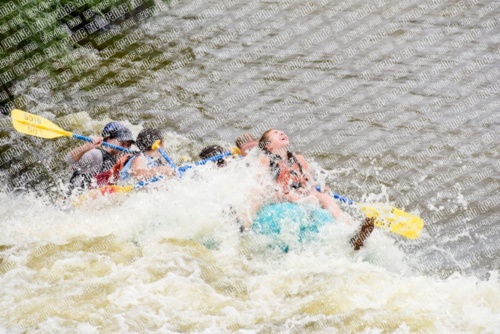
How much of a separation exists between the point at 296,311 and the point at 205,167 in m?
2.17

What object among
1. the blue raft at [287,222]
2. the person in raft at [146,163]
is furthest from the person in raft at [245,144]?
the blue raft at [287,222]

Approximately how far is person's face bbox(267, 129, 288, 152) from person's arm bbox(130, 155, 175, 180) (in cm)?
104

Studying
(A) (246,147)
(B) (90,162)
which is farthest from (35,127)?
(A) (246,147)

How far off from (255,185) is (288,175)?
31 centimetres

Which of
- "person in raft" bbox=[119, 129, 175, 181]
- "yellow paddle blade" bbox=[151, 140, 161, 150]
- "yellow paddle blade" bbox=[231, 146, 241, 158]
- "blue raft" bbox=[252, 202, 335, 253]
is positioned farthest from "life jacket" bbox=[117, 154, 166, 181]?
"blue raft" bbox=[252, 202, 335, 253]

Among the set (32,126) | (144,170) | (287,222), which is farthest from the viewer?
(32,126)

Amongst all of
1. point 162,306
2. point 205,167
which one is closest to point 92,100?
point 205,167

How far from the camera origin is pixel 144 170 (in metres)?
6.82

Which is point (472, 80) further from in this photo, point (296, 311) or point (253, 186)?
point (296, 311)

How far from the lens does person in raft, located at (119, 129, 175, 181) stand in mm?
6809

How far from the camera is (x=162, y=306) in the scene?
5.11m

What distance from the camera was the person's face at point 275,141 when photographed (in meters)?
6.37

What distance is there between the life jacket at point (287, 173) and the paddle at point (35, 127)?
5.42 feet

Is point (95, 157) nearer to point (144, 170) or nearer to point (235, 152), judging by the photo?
point (144, 170)
